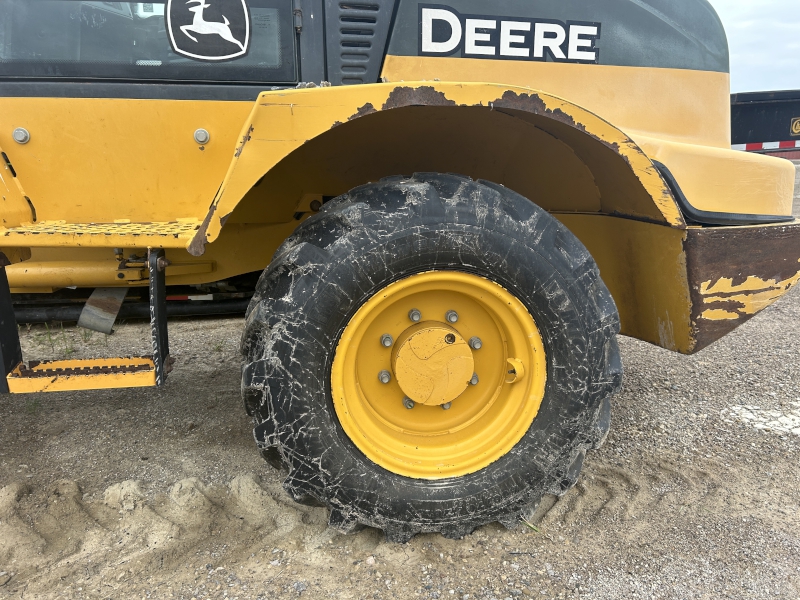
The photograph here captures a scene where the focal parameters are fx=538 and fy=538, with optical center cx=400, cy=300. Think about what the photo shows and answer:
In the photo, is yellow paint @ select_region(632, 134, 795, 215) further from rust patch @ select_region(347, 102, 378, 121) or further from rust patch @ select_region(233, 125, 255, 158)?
rust patch @ select_region(233, 125, 255, 158)

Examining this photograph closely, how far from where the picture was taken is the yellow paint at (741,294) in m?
2.04

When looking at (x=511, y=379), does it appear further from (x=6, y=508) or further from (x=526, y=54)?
(x=6, y=508)

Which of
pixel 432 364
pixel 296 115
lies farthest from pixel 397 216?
pixel 432 364

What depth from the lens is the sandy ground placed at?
5.85 ft

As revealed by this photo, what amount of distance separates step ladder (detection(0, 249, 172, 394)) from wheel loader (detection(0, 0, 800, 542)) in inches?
0.4

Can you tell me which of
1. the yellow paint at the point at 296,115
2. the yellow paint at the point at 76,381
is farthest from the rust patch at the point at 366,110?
the yellow paint at the point at 76,381

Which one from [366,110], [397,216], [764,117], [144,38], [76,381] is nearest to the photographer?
[366,110]

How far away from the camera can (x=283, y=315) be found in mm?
1771

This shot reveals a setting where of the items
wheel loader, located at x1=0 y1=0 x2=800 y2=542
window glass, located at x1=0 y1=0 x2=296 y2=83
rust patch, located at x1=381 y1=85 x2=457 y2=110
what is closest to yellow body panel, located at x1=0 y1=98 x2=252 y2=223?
wheel loader, located at x1=0 y1=0 x2=800 y2=542

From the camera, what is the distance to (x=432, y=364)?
6.44 ft

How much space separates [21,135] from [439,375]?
5.80ft

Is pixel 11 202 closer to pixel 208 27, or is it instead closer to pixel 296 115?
pixel 208 27

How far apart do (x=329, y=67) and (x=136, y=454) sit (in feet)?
6.58

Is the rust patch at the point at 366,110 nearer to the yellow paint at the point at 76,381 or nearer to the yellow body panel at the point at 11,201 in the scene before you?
the yellow paint at the point at 76,381
